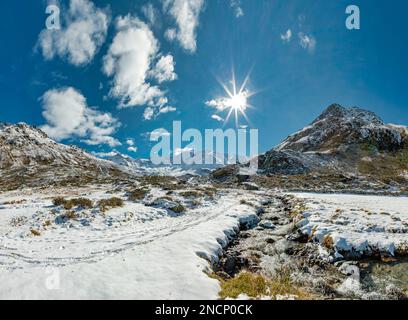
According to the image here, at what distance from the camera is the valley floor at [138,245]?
11.1 meters

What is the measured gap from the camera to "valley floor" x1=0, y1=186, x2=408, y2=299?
11.1 metres

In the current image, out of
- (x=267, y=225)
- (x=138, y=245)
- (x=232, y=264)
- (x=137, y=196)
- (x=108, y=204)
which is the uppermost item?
(x=137, y=196)

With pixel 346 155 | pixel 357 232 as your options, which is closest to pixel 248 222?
pixel 357 232

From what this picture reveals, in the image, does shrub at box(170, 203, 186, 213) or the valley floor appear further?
shrub at box(170, 203, 186, 213)

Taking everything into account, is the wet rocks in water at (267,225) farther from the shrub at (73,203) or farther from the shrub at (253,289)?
the shrub at (73,203)

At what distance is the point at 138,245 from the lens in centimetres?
1728

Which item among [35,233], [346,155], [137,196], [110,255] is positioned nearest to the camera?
[110,255]

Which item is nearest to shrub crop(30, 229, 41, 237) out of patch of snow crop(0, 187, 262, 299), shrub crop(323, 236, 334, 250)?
patch of snow crop(0, 187, 262, 299)

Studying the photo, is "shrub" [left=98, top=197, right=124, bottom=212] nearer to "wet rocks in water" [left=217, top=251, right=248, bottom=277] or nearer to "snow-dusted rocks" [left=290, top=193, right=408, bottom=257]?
"wet rocks in water" [left=217, top=251, right=248, bottom=277]

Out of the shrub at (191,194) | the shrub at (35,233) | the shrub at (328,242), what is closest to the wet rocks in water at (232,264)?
the shrub at (328,242)

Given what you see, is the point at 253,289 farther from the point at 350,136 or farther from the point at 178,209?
the point at 350,136

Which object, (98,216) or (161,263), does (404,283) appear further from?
(98,216)

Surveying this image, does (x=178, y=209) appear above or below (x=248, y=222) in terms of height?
above
